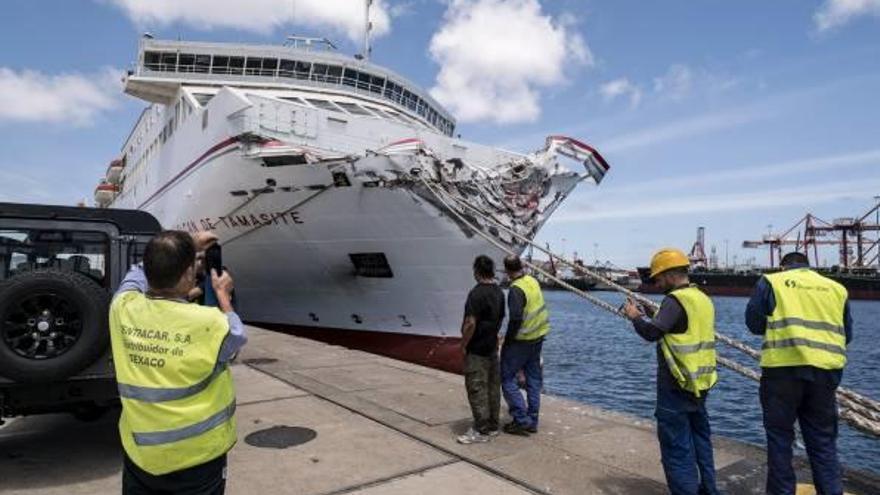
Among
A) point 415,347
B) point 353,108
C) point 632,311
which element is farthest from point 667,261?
point 353,108

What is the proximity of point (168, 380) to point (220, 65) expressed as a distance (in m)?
17.8

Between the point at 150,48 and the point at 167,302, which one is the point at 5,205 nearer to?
the point at 167,302

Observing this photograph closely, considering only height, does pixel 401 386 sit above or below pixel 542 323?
below

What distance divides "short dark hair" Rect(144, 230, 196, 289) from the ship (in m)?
8.16

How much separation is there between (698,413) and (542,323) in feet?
6.15

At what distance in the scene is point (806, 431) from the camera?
3828 mm

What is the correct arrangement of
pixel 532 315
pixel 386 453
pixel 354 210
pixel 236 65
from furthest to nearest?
pixel 236 65 → pixel 354 210 → pixel 532 315 → pixel 386 453

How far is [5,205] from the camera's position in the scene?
14.4ft

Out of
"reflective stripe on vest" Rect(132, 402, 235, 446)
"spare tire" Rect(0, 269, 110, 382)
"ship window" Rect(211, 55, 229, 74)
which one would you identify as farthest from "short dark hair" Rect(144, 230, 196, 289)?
"ship window" Rect(211, 55, 229, 74)

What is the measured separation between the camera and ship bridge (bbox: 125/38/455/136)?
690 inches

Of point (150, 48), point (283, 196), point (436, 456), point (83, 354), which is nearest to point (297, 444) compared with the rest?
point (436, 456)

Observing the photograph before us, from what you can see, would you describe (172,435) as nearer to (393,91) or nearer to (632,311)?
(632,311)

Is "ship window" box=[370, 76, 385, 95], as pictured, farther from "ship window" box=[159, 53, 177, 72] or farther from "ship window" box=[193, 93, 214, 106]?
"ship window" box=[159, 53, 177, 72]

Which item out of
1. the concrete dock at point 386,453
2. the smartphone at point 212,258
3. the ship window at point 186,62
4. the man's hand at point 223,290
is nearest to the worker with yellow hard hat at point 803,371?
the concrete dock at point 386,453
